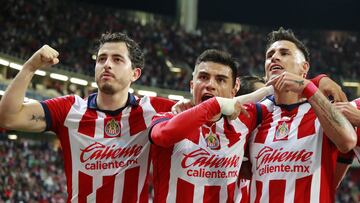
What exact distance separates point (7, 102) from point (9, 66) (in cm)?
2104

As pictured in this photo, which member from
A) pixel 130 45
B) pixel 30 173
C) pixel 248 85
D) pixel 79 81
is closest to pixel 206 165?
pixel 130 45

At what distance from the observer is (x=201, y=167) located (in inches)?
169

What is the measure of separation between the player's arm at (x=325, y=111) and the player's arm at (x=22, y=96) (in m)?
1.65

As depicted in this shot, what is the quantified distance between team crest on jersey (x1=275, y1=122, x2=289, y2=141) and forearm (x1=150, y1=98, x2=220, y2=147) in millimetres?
687

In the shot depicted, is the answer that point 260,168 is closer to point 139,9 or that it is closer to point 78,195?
point 78,195

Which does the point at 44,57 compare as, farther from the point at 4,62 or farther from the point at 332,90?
the point at 4,62

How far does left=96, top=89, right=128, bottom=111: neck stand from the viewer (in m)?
4.58

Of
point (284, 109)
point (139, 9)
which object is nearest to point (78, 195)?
point (284, 109)

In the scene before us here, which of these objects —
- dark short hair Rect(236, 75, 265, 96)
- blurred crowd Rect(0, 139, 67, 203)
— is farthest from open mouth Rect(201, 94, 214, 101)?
blurred crowd Rect(0, 139, 67, 203)

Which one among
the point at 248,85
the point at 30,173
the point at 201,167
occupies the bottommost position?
the point at 30,173

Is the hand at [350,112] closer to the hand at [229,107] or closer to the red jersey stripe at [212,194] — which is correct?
the hand at [229,107]

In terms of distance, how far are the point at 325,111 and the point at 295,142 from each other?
467 millimetres

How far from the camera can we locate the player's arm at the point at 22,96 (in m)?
4.10

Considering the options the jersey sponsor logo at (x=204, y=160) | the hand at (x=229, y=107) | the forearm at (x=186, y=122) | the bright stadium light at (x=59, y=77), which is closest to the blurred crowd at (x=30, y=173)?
the bright stadium light at (x=59, y=77)
